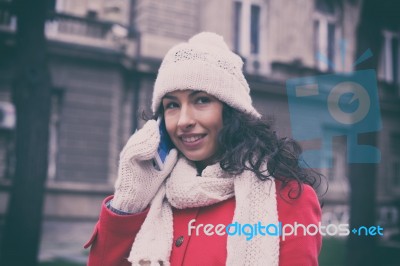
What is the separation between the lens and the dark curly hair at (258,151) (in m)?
1.62

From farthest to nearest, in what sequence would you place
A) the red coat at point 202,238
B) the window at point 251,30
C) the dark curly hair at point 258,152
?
the window at point 251,30
the dark curly hair at point 258,152
the red coat at point 202,238

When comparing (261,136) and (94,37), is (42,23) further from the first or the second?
(94,37)

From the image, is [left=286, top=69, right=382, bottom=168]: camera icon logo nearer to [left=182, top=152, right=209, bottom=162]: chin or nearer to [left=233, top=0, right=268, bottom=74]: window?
[left=182, top=152, right=209, bottom=162]: chin

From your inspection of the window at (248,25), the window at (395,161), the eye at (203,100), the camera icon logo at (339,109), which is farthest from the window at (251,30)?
the eye at (203,100)

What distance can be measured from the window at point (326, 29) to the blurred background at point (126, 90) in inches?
0.8

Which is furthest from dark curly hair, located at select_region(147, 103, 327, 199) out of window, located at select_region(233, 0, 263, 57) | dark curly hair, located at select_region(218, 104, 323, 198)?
window, located at select_region(233, 0, 263, 57)

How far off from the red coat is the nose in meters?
0.28

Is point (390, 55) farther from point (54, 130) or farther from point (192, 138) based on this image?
point (54, 130)

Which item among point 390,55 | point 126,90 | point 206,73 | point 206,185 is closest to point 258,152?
point 206,185

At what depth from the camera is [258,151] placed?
Result: 1675 mm

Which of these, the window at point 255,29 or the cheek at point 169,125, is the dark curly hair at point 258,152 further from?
the window at point 255,29

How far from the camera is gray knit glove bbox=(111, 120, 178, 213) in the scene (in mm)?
1691

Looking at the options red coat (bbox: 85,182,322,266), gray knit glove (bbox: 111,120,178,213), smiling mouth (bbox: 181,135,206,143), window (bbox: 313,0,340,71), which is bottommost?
red coat (bbox: 85,182,322,266)

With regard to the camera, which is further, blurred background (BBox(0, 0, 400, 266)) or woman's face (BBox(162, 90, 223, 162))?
blurred background (BBox(0, 0, 400, 266))
